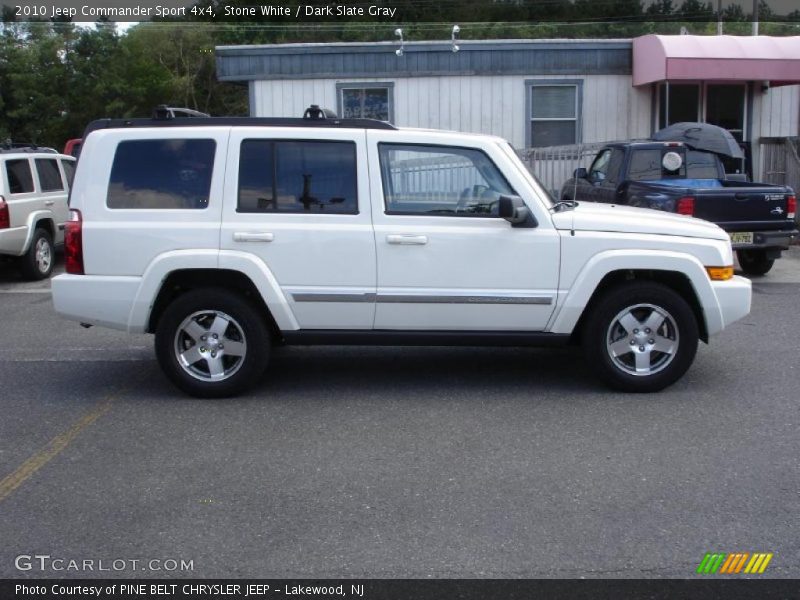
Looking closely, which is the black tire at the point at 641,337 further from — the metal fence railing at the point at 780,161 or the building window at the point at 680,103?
the metal fence railing at the point at 780,161

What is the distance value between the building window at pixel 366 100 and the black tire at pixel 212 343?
40.6ft

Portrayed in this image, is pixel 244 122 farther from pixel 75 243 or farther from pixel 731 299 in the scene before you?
pixel 731 299

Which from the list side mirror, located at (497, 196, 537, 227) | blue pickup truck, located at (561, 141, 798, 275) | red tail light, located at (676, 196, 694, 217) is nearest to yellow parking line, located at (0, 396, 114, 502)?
side mirror, located at (497, 196, 537, 227)

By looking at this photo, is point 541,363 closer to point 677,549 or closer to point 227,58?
point 677,549

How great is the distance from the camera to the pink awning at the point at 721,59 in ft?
55.0

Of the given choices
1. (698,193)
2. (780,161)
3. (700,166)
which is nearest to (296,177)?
(698,193)

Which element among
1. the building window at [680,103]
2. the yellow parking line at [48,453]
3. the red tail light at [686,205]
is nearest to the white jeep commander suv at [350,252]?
the yellow parking line at [48,453]

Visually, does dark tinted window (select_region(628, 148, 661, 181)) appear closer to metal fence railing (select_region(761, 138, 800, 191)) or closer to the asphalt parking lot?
the asphalt parking lot

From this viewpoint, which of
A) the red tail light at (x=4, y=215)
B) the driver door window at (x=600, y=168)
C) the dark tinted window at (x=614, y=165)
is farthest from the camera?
the driver door window at (x=600, y=168)

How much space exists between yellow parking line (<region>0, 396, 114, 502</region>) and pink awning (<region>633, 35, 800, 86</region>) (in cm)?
1339

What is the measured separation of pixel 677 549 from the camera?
4129mm

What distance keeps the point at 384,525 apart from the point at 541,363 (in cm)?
345

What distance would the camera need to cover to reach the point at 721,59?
1697 centimetres
